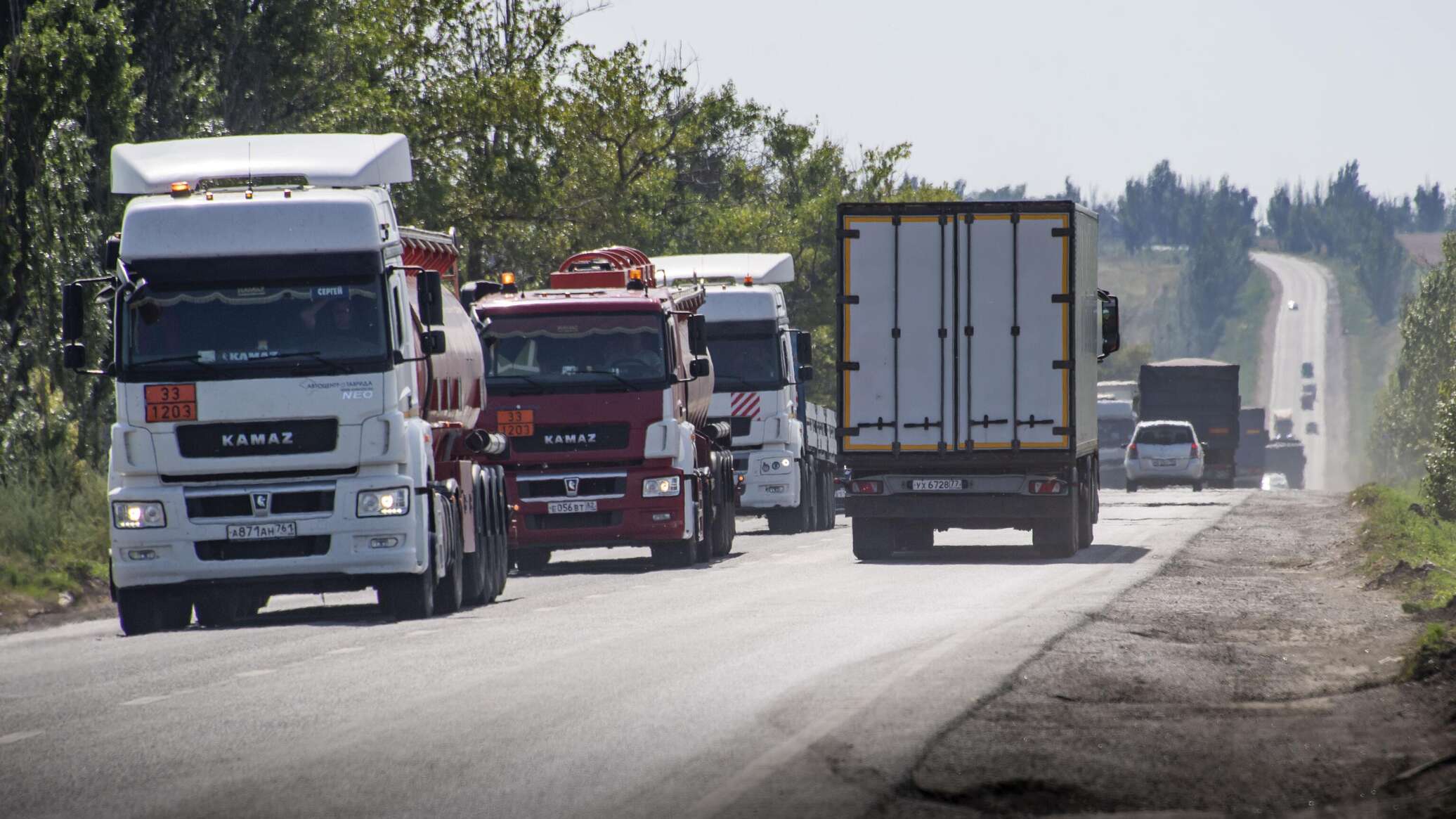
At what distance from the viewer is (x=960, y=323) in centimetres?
2212

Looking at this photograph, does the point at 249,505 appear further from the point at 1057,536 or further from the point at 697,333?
the point at 1057,536

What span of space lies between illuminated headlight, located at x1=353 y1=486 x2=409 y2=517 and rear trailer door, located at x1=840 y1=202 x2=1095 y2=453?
8.17m

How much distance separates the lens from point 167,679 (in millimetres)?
11836

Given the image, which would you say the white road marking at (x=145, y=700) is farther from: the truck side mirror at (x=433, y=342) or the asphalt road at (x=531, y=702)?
the truck side mirror at (x=433, y=342)

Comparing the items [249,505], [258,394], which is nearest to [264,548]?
[249,505]

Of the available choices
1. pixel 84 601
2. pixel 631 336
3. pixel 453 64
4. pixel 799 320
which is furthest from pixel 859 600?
pixel 799 320

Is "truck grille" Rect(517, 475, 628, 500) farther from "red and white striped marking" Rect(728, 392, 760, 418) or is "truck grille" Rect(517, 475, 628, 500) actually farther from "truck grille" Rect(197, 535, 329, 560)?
"red and white striped marking" Rect(728, 392, 760, 418)

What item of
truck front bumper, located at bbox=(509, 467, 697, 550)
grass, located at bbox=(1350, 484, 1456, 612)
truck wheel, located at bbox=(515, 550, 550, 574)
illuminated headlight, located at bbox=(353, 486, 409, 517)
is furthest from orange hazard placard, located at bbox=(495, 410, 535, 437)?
grass, located at bbox=(1350, 484, 1456, 612)

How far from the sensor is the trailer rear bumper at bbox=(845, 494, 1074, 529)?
874 inches

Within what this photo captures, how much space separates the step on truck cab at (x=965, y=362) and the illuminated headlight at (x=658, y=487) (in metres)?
2.13

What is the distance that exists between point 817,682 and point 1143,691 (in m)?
1.62

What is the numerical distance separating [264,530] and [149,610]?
1380 mm

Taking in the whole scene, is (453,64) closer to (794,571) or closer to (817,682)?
(794,571)

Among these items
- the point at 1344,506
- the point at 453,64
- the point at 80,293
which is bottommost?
the point at 1344,506
